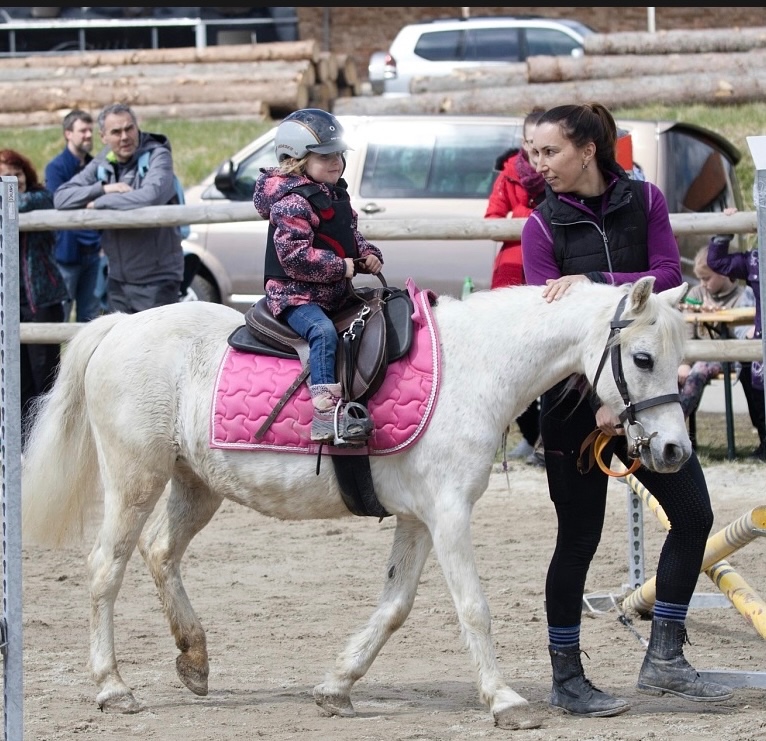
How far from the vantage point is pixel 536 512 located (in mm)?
7680

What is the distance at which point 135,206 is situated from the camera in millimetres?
8602

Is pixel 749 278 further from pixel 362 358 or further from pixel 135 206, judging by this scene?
pixel 362 358

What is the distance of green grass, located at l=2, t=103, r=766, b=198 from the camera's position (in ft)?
53.5

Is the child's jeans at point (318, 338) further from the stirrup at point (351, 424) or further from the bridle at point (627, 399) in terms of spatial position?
the bridle at point (627, 399)

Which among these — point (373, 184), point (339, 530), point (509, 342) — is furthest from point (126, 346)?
point (373, 184)

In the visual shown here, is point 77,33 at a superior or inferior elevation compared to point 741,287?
superior

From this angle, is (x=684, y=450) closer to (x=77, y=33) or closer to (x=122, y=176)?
(x=122, y=176)

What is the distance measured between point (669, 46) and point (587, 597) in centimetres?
1409

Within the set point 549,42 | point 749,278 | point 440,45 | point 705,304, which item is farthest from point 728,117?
point 749,278

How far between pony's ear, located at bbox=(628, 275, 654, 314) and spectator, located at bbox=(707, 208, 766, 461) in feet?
13.3

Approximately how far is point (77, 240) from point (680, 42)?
451 inches

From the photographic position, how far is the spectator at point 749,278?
8.05 metres

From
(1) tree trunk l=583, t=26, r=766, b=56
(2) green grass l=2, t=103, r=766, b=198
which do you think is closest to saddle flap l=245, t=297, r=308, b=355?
(2) green grass l=2, t=103, r=766, b=198

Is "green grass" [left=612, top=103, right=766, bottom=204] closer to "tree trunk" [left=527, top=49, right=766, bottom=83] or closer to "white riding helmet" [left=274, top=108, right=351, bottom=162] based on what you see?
"tree trunk" [left=527, top=49, right=766, bottom=83]
